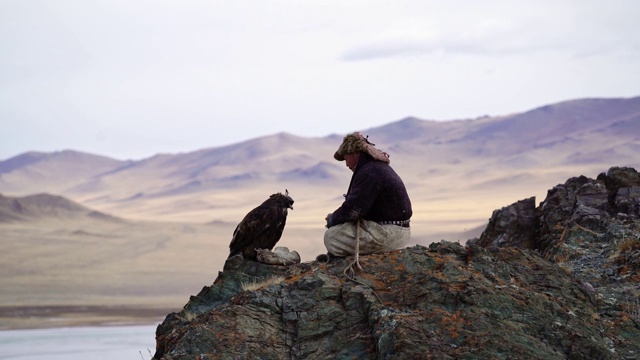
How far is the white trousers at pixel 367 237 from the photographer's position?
31.0 ft

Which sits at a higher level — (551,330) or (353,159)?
(353,159)

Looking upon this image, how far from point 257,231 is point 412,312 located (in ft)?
7.77

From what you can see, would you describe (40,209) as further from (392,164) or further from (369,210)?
(369,210)

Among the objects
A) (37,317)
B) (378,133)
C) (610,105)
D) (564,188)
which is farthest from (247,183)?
(564,188)

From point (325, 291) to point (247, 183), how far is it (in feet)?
433

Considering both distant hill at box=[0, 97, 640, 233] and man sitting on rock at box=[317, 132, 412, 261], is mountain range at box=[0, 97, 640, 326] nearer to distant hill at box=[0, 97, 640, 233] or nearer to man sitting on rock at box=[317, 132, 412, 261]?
distant hill at box=[0, 97, 640, 233]

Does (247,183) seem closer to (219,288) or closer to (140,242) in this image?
(140,242)

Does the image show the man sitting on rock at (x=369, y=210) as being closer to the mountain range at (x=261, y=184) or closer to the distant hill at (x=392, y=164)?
the mountain range at (x=261, y=184)

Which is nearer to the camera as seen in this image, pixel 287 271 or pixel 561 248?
pixel 287 271

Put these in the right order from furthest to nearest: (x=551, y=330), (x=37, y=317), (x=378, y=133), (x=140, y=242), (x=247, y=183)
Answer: (x=378, y=133) < (x=247, y=183) < (x=140, y=242) < (x=37, y=317) < (x=551, y=330)

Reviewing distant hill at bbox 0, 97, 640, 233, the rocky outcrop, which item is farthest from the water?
distant hill at bbox 0, 97, 640, 233

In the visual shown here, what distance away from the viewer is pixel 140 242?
71.2 meters

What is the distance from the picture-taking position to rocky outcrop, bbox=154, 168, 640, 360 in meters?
7.93

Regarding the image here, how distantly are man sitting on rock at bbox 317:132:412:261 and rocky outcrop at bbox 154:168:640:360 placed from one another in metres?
0.17
